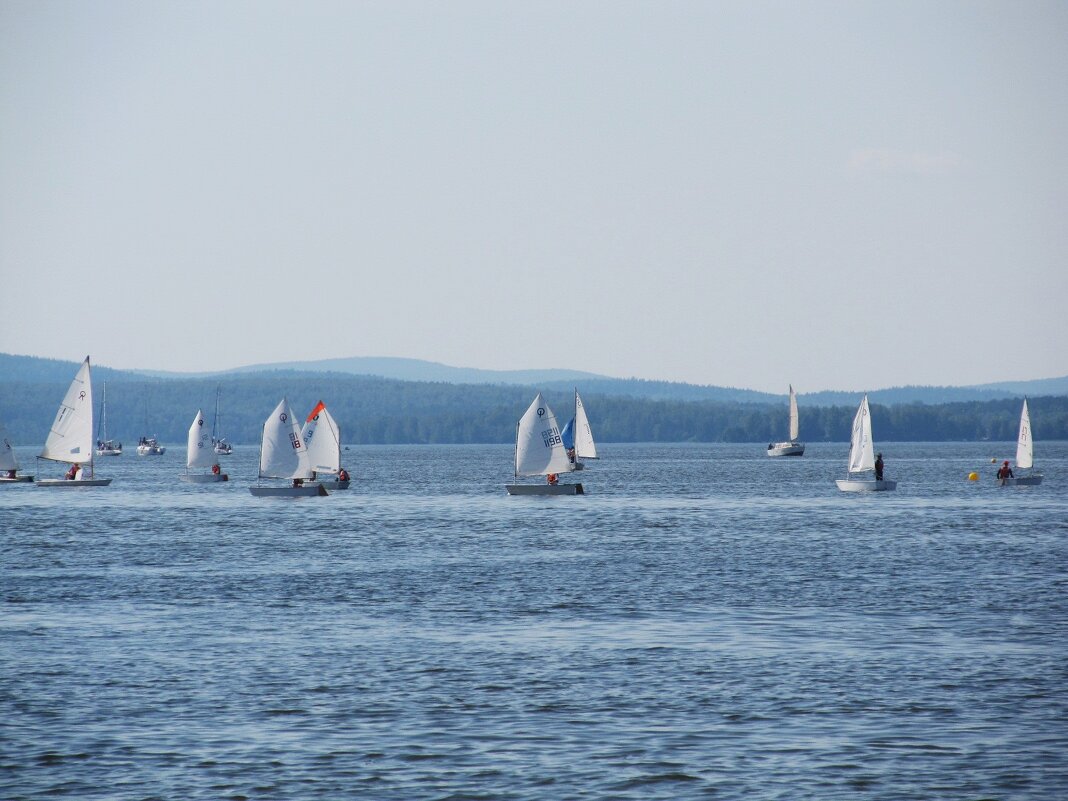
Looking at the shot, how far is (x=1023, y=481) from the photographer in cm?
12675


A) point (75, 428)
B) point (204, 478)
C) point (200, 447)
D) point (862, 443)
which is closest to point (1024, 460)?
point (862, 443)

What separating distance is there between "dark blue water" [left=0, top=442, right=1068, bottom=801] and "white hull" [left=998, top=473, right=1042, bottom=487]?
57984 mm

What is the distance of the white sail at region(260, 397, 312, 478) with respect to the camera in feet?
312

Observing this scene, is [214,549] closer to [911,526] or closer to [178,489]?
[911,526]

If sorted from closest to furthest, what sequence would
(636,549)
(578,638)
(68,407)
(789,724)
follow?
(789,724)
(578,638)
(636,549)
(68,407)

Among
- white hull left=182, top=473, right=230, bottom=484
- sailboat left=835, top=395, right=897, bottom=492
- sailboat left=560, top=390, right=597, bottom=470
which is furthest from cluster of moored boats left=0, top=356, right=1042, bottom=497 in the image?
sailboat left=560, top=390, right=597, bottom=470

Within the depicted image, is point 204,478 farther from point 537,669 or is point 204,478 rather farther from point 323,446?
point 537,669

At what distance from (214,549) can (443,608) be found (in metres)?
26.1

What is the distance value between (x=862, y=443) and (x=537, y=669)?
266 ft

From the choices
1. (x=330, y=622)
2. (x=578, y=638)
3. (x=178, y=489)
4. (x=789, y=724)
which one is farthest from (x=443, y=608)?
(x=178, y=489)

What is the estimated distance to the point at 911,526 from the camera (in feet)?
260

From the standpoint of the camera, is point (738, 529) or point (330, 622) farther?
point (738, 529)

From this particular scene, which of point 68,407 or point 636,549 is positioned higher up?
point 68,407

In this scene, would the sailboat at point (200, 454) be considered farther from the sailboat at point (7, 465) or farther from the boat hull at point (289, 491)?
the boat hull at point (289, 491)
